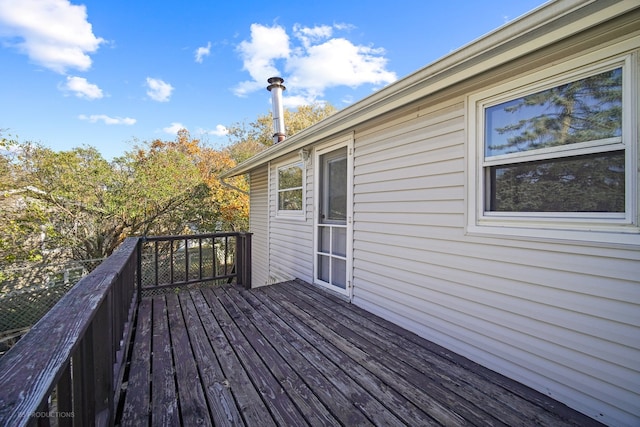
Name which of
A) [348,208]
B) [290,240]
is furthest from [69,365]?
[290,240]

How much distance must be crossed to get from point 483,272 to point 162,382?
91.7 inches

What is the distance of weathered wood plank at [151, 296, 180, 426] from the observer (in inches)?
62.9

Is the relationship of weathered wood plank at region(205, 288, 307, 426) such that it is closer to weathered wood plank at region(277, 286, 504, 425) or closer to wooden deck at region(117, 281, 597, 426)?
wooden deck at region(117, 281, 597, 426)

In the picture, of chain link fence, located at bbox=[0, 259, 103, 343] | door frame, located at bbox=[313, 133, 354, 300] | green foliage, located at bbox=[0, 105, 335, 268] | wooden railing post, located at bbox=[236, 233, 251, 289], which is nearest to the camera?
door frame, located at bbox=[313, 133, 354, 300]

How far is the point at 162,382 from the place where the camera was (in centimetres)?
190

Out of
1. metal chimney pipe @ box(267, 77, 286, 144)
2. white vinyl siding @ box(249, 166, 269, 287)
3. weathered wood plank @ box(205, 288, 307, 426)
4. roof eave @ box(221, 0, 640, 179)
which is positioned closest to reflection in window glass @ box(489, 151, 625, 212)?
roof eave @ box(221, 0, 640, 179)

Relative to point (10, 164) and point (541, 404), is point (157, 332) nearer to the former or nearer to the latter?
point (541, 404)

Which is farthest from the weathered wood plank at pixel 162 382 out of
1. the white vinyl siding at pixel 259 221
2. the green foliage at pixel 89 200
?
the green foliage at pixel 89 200

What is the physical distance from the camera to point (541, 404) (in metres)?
1.68

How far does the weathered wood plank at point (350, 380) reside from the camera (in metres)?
1.61

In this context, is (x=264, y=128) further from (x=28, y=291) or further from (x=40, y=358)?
(x=40, y=358)

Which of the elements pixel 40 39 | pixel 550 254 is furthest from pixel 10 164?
pixel 550 254

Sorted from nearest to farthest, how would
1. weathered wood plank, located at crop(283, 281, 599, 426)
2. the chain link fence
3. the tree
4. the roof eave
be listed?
the roof eave → weathered wood plank, located at crop(283, 281, 599, 426) → the chain link fence → the tree

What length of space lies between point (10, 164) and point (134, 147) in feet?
15.4
